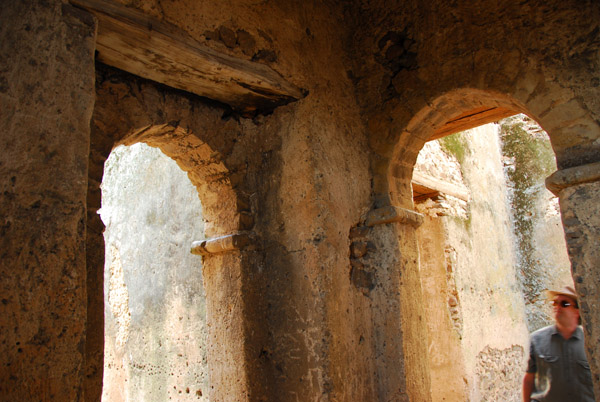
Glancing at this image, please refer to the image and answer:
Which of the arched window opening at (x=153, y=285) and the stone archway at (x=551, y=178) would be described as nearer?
the stone archway at (x=551, y=178)

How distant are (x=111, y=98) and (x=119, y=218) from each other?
323 cm

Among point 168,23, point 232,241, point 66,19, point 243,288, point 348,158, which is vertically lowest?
point 243,288

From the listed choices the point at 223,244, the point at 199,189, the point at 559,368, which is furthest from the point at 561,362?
the point at 199,189

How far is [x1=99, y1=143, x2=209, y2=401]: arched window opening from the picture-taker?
14.1 ft

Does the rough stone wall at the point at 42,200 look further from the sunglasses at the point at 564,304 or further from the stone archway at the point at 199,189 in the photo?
the sunglasses at the point at 564,304

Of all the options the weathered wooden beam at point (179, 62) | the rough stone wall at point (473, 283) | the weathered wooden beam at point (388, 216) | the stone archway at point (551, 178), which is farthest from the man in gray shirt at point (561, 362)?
the rough stone wall at point (473, 283)

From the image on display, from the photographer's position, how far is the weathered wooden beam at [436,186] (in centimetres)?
504

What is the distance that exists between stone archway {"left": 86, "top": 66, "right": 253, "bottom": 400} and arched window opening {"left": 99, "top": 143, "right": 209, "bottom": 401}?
3.70 feet

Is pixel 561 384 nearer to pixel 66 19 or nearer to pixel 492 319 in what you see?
pixel 66 19

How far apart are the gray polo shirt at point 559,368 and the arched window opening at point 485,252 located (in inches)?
94.8

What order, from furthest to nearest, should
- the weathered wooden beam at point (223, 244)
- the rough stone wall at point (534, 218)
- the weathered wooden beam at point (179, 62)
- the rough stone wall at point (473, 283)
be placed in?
the rough stone wall at point (534, 218), the rough stone wall at point (473, 283), the weathered wooden beam at point (223, 244), the weathered wooden beam at point (179, 62)

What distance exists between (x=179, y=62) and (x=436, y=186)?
365 cm

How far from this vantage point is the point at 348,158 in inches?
128

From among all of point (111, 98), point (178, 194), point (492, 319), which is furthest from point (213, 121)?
point (492, 319)
